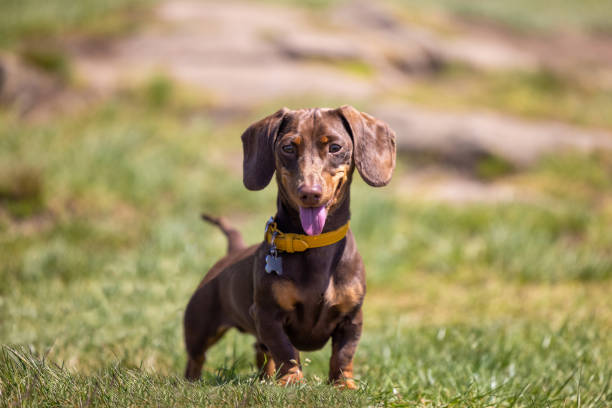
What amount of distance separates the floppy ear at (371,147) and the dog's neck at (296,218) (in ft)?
0.54

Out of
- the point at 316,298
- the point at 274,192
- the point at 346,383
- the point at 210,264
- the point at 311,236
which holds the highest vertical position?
the point at 311,236

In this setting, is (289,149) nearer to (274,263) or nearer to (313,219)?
(313,219)

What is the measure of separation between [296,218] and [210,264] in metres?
3.02

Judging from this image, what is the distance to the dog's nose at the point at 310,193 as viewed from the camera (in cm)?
240

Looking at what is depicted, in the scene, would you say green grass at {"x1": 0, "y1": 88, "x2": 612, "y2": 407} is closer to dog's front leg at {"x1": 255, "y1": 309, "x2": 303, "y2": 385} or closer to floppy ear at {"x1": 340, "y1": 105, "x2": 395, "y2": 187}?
dog's front leg at {"x1": 255, "y1": 309, "x2": 303, "y2": 385}

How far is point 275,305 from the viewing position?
103 inches

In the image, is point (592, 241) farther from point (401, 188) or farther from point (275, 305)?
point (275, 305)

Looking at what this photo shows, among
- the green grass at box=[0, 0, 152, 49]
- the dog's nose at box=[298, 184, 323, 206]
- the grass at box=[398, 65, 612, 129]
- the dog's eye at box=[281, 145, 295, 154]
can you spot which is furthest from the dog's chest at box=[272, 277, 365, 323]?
the green grass at box=[0, 0, 152, 49]

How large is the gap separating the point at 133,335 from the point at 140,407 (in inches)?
80.6

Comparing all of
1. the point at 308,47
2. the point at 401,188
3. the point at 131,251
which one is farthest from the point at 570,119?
the point at 131,251

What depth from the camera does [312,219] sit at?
251cm

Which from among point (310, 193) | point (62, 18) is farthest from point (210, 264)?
point (62, 18)

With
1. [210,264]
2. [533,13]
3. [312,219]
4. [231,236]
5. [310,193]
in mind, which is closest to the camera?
[310,193]

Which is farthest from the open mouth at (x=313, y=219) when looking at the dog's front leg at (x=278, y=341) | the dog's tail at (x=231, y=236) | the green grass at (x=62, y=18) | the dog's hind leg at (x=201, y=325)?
the green grass at (x=62, y=18)
